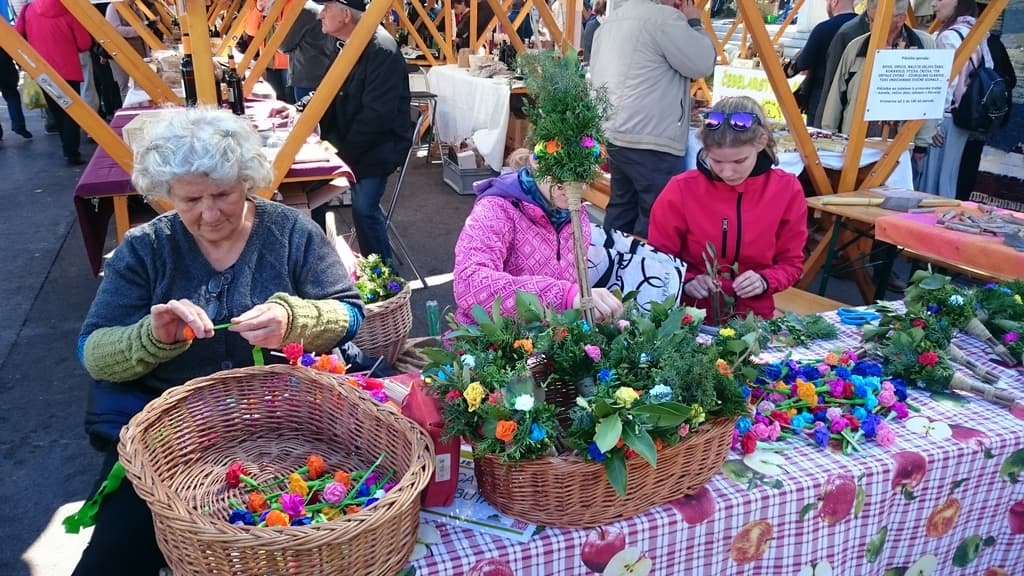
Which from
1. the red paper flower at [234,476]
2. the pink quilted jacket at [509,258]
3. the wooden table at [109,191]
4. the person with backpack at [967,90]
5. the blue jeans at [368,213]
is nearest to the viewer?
the red paper flower at [234,476]

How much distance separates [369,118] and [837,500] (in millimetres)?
3274


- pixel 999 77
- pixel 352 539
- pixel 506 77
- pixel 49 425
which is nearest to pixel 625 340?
pixel 352 539

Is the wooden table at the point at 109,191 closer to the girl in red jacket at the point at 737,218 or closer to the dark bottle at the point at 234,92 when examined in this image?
the dark bottle at the point at 234,92

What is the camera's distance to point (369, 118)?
4.05 meters

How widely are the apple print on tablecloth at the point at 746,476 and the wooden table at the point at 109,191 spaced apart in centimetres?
257

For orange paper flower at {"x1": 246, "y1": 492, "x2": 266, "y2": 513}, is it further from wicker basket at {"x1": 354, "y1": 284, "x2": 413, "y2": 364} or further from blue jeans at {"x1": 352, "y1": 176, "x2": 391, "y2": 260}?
blue jeans at {"x1": 352, "y1": 176, "x2": 391, "y2": 260}

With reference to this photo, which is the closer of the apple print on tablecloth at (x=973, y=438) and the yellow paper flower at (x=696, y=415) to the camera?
the yellow paper flower at (x=696, y=415)

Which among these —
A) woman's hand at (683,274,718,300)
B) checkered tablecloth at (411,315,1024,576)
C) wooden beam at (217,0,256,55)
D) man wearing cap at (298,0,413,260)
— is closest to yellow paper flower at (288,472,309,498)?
checkered tablecloth at (411,315,1024,576)

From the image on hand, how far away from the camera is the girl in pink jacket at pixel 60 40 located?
750cm

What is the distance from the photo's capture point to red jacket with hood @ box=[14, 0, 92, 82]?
7.48m

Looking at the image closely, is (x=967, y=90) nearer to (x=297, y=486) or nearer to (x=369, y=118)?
(x=369, y=118)

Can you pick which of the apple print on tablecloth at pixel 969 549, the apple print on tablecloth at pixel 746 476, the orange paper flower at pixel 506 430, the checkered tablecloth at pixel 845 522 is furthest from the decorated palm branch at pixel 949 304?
the orange paper flower at pixel 506 430

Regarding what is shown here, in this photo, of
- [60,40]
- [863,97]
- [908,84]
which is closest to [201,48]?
[863,97]

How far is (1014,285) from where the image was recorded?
2209 millimetres
